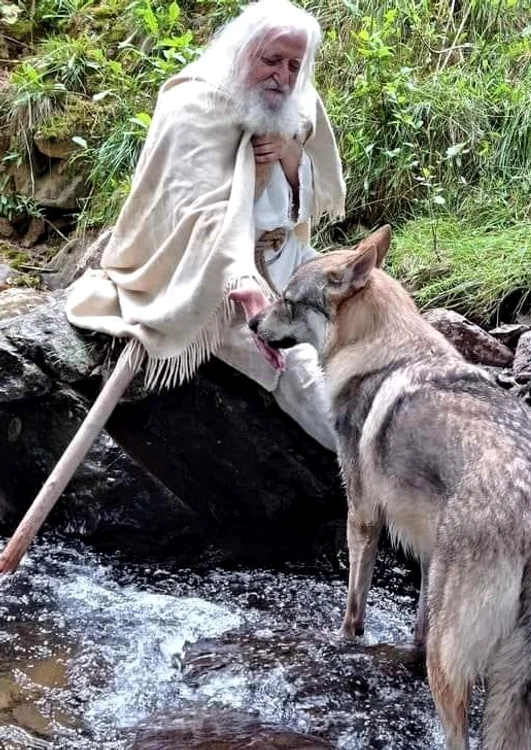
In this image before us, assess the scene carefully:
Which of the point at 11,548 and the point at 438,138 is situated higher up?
the point at 438,138

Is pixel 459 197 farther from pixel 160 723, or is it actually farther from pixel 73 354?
pixel 160 723

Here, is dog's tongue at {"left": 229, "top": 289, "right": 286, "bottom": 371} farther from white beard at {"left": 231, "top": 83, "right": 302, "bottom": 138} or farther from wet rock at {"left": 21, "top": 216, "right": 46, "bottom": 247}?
wet rock at {"left": 21, "top": 216, "right": 46, "bottom": 247}

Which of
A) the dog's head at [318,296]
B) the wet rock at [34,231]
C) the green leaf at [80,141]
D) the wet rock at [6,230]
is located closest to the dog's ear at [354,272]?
the dog's head at [318,296]

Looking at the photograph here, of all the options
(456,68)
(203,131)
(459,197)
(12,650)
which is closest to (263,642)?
(12,650)

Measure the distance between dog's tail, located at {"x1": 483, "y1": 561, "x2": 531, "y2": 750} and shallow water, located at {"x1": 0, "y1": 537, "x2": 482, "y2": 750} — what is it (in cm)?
52

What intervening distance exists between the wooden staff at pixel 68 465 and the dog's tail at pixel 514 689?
2054mm

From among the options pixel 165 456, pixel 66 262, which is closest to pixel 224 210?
pixel 165 456

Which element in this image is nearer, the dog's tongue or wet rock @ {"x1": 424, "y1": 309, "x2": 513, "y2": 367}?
the dog's tongue

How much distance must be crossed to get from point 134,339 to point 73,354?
0.39 meters

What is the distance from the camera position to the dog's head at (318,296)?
346cm

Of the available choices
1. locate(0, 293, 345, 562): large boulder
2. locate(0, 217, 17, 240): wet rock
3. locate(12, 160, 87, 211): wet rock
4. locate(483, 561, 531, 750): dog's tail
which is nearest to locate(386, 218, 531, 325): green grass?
locate(0, 293, 345, 562): large boulder

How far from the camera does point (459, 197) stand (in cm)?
603

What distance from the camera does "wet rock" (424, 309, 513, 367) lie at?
431 cm

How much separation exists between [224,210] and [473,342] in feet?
4.29
